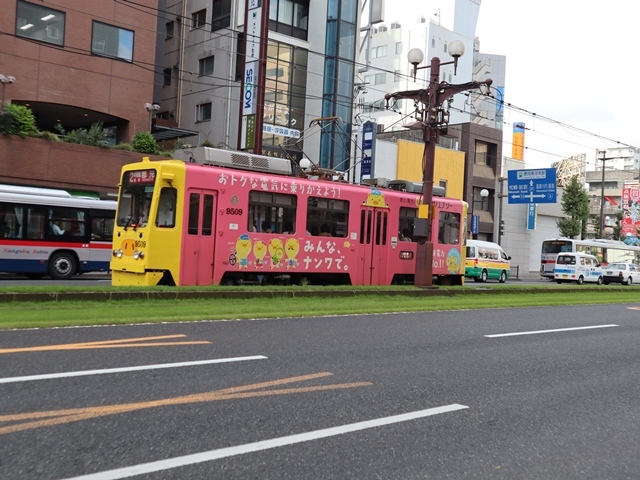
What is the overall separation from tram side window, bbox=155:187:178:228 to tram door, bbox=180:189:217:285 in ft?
1.16

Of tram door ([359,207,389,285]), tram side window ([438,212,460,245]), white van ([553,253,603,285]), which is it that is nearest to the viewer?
tram door ([359,207,389,285])

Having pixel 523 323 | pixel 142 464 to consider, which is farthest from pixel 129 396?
pixel 523 323

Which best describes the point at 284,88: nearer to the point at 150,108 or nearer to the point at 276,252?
the point at 150,108

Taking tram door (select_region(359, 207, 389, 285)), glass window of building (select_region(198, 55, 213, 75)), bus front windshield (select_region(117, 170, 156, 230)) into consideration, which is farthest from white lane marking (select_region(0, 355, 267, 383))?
glass window of building (select_region(198, 55, 213, 75))

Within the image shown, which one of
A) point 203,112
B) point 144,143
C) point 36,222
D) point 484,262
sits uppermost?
point 203,112

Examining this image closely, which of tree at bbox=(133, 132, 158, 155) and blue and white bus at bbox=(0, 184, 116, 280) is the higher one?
tree at bbox=(133, 132, 158, 155)

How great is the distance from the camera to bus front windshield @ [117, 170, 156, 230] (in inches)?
631

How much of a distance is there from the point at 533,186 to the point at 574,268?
631cm

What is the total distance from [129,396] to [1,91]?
26.9 m

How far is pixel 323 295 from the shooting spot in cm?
1695

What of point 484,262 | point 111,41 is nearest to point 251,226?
point 111,41

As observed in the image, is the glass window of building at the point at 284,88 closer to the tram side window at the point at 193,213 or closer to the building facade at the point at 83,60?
the building facade at the point at 83,60

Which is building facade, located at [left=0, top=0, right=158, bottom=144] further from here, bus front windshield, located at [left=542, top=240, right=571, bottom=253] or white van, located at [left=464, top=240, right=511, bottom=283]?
bus front windshield, located at [left=542, top=240, right=571, bottom=253]

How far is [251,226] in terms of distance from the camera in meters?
17.2
